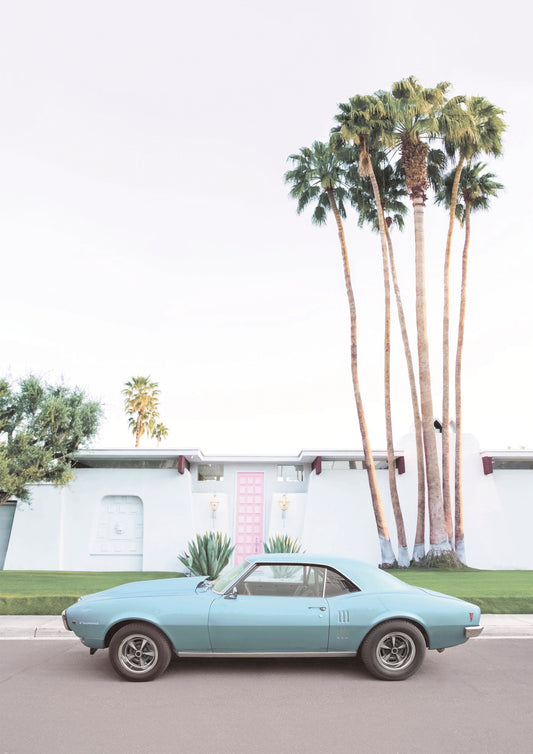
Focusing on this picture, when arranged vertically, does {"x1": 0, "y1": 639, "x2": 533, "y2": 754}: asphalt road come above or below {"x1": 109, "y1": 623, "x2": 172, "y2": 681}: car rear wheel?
below

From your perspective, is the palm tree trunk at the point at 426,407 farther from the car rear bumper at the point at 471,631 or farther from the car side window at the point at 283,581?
the car side window at the point at 283,581

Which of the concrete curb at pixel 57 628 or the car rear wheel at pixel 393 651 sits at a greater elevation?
the car rear wheel at pixel 393 651

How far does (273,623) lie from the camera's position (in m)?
6.29

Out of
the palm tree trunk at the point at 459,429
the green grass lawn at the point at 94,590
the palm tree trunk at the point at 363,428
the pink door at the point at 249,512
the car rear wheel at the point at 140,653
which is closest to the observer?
the car rear wheel at the point at 140,653

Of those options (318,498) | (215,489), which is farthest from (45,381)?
(318,498)

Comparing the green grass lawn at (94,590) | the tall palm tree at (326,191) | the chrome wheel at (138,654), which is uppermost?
the tall palm tree at (326,191)

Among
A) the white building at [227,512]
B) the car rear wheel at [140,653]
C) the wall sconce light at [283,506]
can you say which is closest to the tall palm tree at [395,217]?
the white building at [227,512]

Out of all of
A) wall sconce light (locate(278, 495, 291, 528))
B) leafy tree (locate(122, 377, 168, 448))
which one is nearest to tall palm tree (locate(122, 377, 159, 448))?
leafy tree (locate(122, 377, 168, 448))

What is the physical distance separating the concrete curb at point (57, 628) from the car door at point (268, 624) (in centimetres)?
380

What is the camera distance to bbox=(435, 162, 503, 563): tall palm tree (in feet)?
72.2

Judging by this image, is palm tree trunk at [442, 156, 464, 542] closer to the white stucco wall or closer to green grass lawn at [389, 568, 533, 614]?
green grass lawn at [389, 568, 533, 614]

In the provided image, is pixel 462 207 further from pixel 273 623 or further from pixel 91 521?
pixel 273 623

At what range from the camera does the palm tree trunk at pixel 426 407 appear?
2022 cm

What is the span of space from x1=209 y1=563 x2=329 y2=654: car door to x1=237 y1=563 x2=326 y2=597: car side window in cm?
6
